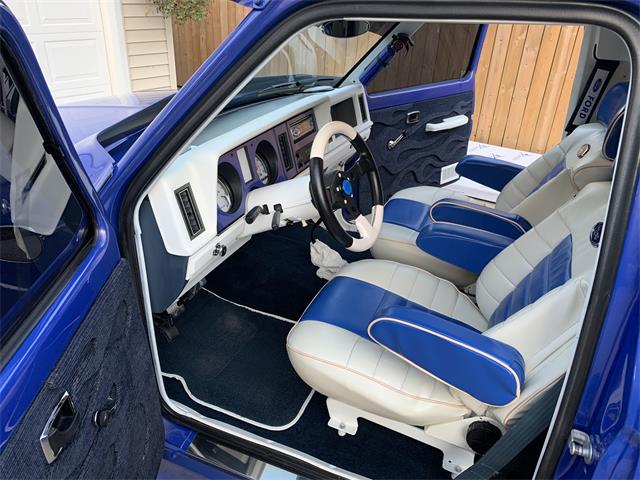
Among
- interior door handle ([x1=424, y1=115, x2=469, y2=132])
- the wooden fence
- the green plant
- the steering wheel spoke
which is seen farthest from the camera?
the green plant

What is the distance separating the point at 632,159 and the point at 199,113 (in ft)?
2.77

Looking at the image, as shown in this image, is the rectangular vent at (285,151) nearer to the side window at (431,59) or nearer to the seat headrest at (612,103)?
the side window at (431,59)

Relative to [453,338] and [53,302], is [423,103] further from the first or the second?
[53,302]

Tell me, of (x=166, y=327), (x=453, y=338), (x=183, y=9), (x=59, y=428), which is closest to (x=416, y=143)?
(x=166, y=327)

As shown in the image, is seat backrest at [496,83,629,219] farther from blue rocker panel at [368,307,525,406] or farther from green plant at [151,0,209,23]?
green plant at [151,0,209,23]

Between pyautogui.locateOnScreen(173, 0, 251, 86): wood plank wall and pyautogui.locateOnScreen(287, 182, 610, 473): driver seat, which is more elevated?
pyautogui.locateOnScreen(173, 0, 251, 86): wood plank wall

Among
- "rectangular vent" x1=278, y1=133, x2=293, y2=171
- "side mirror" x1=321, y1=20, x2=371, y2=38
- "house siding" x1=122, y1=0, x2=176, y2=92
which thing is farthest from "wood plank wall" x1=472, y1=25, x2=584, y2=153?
"house siding" x1=122, y1=0, x2=176, y2=92

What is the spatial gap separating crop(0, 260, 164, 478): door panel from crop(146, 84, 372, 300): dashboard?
334 mm

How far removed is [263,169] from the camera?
2082mm

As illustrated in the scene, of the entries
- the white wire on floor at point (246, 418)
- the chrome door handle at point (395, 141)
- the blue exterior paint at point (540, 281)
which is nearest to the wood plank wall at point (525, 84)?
the chrome door handle at point (395, 141)

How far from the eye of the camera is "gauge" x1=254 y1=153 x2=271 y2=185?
205cm

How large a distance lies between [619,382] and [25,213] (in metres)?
1.07

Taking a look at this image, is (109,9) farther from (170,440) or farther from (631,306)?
(631,306)

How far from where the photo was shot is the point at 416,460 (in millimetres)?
1570
